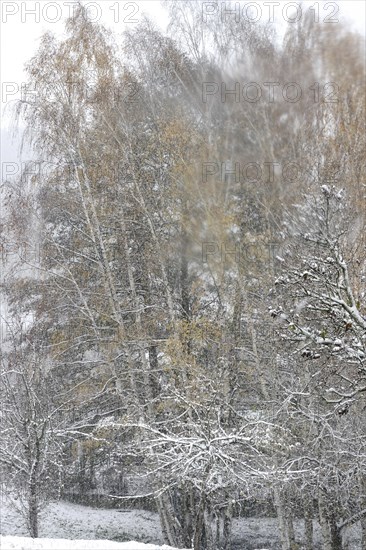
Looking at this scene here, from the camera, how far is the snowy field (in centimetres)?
1277

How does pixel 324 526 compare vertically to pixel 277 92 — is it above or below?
below

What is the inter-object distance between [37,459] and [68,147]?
653 cm

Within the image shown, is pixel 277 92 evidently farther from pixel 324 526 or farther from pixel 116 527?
pixel 116 527

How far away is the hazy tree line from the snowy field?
1.20m

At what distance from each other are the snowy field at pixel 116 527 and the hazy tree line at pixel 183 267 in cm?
120

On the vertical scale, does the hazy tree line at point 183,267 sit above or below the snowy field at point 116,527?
above

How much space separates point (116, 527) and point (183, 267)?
282 inches

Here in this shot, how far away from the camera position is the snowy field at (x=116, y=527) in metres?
12.8

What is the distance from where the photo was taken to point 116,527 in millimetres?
13922

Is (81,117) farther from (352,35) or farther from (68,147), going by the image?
(352,35)

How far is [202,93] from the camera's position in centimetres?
1212

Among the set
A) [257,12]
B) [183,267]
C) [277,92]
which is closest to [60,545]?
[183,267]

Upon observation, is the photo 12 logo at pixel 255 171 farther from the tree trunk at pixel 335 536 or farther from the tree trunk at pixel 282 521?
the tree trunk at pixel 335 536

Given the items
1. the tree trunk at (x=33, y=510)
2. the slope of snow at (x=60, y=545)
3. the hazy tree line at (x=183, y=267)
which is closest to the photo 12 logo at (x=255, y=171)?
the hazy tree line at (x=183, y=267)
